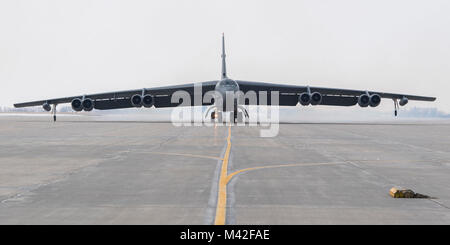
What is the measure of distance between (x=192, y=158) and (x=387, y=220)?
8634 millimetres

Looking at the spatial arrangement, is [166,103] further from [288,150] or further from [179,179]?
[179,179]

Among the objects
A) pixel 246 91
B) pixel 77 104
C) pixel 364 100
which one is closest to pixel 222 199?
pixel 364 100

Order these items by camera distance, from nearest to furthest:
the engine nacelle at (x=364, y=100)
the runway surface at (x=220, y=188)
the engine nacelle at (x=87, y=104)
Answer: the runway surface at (x=220, y=188), the engine nacelle at (x=364, y=100), the engine nacelle at (x=87, y=104)

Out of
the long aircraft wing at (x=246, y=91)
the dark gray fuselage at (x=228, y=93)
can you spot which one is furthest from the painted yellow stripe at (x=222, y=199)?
the long aircraft wing at (x=246, y=91)

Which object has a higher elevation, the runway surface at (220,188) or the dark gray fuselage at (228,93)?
the dark gray fuselage at (228,93)

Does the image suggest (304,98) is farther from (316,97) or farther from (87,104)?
(87,104)

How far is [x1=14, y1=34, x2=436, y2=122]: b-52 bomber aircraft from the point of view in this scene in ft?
137

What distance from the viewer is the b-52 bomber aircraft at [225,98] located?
137ft

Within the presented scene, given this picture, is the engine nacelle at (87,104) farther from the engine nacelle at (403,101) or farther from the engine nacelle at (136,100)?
the engine nacelle at (403,101)

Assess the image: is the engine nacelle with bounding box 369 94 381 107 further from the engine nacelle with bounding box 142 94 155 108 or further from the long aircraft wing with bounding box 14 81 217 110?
the engine nacelle with bounding box 142 94 155 108

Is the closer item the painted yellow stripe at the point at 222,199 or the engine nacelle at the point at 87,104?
the painted yellow stripe at the point at 222,199

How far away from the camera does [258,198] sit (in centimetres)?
786

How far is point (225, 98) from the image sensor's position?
37469 millimetres
